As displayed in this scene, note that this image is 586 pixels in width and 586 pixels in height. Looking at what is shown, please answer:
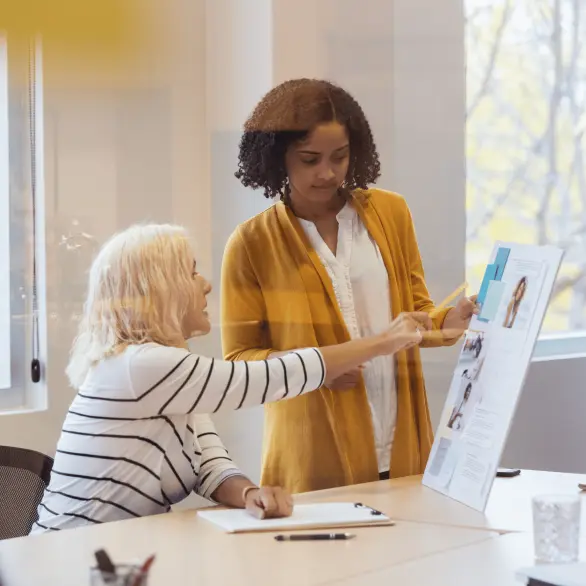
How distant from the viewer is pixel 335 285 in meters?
2.25

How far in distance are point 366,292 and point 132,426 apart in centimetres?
71

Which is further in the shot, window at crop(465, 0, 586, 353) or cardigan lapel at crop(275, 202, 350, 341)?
window at crop(465, 0, 586, 353)

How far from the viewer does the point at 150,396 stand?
1793 mm

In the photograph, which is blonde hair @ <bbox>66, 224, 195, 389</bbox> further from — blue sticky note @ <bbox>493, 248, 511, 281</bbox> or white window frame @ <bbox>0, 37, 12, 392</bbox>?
blue sticky note @ <bbox>493, 248, 511, 281</bbox>

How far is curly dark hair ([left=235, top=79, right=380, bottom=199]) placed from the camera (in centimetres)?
226

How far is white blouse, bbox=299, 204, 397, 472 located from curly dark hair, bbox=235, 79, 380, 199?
0.40 ft

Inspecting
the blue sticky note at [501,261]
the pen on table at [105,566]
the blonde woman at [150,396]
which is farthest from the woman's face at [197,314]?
the pen on table at [105,566]

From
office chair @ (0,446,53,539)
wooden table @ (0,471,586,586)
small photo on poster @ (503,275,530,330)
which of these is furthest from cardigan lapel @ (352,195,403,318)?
office chair @ (0,446,53,539)

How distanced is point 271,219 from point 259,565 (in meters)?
1.00

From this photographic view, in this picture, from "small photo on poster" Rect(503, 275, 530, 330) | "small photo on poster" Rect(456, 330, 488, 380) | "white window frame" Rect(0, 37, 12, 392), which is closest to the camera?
"small photo on poster" Rect(503, 275, 530, 330)

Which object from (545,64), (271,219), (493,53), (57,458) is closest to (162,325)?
(57,458)

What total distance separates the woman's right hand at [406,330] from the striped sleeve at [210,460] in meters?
0.46

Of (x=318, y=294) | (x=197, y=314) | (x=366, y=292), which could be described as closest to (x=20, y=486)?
(x=197, y=314)

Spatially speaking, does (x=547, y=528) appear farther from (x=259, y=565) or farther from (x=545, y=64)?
(x=545, y=64)
